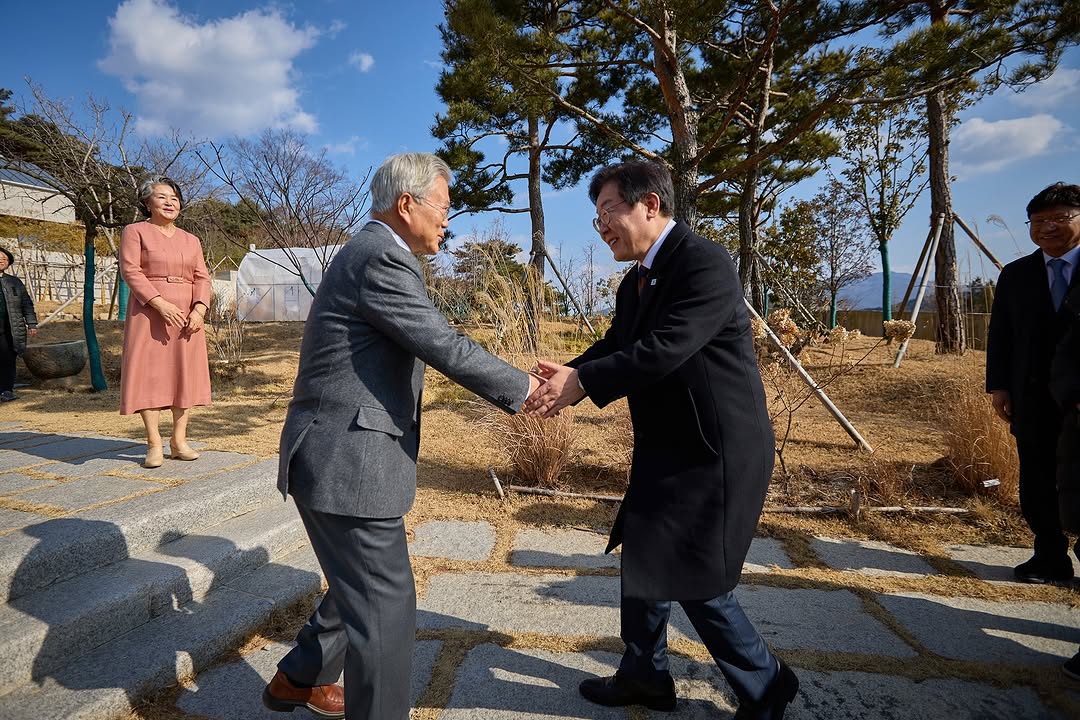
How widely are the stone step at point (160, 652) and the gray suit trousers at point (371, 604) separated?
815mm

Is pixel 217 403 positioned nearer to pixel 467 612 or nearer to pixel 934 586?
pixel 467 612

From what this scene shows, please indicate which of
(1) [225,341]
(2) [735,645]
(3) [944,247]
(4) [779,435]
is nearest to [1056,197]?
(2) [735,645]

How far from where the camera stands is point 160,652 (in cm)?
184

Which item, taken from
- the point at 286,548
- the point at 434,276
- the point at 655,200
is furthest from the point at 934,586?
the point at 434,276

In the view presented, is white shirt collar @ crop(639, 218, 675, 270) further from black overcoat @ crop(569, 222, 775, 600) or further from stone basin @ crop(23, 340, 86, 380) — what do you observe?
stone basin @ crop(23, 340, 86, 380)

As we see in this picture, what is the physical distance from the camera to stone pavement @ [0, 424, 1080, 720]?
5.57 ft

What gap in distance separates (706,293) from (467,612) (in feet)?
5.19

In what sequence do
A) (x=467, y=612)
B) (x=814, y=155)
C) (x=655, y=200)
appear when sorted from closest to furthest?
(x=655, y=200), (x=467, y=612), (x=814, y=155)

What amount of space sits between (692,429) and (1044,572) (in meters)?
2.16

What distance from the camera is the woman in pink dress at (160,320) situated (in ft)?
9.88

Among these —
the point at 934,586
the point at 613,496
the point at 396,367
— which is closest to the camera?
the point at 396,367

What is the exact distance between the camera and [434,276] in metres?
7.67

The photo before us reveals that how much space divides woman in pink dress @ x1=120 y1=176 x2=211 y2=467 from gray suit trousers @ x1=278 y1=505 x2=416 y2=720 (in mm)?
2213

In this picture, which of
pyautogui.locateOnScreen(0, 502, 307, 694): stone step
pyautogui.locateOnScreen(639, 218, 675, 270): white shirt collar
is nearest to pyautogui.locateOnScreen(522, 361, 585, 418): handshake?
pyautogui.locateOnScreen(639, 218, 675, 270): white shirt collar
